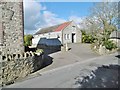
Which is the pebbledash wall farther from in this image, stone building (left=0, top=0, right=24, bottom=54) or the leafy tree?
the leafy tree

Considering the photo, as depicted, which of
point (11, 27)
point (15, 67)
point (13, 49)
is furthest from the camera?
point (13, 49)

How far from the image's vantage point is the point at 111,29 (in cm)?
3391

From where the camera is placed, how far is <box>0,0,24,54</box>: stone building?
14.2 metres

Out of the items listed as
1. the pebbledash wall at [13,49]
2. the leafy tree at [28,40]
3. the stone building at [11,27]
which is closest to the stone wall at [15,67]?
the pebbledash wall at [13,49]

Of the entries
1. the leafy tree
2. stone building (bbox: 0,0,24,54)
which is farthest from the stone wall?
the leafy tree

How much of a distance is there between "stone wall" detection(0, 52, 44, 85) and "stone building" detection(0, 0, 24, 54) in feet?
8.16

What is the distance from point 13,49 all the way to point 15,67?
13.0 feet

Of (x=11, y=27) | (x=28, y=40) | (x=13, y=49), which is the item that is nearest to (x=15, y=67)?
(x=13, y=49)

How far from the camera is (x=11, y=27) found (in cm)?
1493

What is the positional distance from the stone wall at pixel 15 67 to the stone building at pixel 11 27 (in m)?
2.49

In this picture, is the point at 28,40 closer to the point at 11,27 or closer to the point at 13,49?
the point at 13,49

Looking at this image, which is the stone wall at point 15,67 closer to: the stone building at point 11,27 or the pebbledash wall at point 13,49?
the pebbledash wall at point 13,49

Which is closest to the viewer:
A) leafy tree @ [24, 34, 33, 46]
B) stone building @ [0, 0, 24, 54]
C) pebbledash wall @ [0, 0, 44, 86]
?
pebbledash wall @ [0, 0, 44, 86]

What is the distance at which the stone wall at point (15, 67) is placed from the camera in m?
10.8
